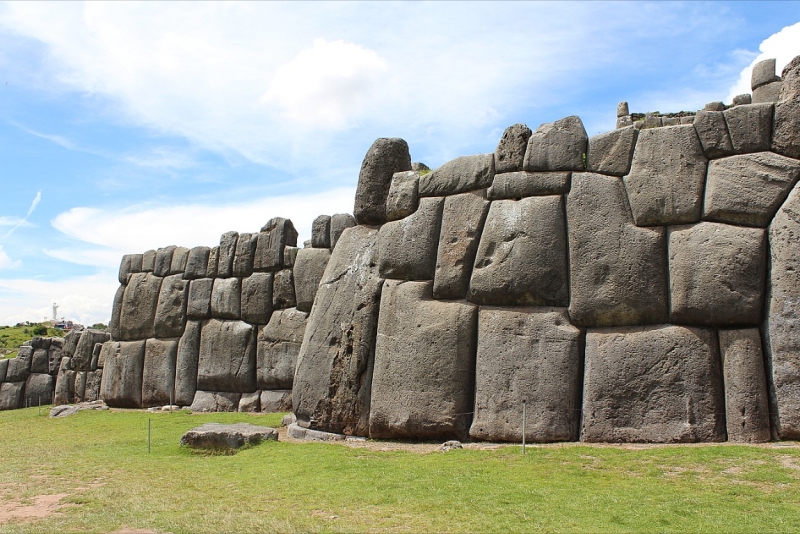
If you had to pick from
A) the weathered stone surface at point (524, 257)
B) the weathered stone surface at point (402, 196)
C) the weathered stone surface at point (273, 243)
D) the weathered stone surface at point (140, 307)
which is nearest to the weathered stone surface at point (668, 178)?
the weathered stone surface at point (524, 257)

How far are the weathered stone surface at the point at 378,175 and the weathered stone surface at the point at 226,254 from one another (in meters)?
8.29

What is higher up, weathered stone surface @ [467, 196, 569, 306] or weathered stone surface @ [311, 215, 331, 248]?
weathered stone surface @ [311, 215, 331, 248]

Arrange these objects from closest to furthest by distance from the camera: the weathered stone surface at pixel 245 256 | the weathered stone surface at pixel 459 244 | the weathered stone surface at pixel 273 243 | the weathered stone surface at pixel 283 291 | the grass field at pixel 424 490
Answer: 1. the grass field at pixel 424 490
2. the weathered stone surface at pixel 459 244
3. the weathered stone surface at pixel 283 291
4. the weathered stone surface at pixel 273 243
5. the weathered stone surface at pixel 245 256

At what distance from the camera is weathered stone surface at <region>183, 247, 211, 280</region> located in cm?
2319

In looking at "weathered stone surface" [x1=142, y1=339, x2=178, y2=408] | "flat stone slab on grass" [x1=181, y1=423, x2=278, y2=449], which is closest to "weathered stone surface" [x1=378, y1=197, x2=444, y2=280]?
"flat stone slab on grass" [x1=181, y1=423, x2=278, y2=449]

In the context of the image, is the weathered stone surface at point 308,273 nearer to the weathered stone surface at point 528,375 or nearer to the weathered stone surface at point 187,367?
the weathered stone surface at point 187,367

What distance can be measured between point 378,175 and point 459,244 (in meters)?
3.13

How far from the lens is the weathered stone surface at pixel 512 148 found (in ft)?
42.5

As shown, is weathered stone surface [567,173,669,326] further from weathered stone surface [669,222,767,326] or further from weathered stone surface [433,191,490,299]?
weathered stone surface [433,191,490,299]

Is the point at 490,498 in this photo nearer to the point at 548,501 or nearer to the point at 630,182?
the point at 548,501

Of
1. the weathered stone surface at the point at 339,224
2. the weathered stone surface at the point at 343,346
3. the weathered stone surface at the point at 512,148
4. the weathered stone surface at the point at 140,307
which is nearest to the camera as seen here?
the weathered stone surface at the point at 512,148

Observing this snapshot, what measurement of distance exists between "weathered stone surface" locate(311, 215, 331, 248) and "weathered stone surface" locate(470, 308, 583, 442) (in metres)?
8.79

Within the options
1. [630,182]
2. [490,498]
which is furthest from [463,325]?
[490,498]

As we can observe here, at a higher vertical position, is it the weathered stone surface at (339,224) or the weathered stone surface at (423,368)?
the weathered stone surface at (339,224)
